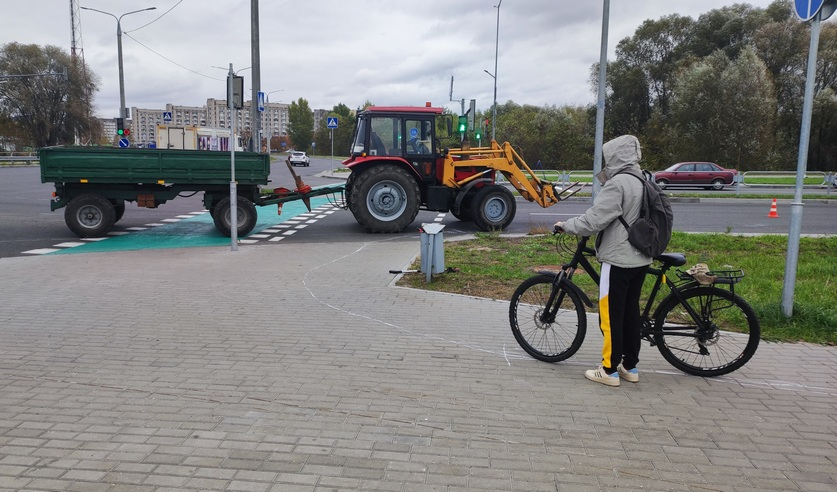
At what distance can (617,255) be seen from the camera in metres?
4.96

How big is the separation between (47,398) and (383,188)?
34.5 ft

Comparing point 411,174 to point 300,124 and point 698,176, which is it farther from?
point 300,124

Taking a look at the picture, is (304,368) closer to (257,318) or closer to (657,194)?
(257,318)

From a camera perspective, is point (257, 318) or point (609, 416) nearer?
point (609, 416)

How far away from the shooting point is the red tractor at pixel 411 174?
14.7 meters

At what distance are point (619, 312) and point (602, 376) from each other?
21.2 inches

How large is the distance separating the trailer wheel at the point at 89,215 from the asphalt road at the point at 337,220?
28 centimetres

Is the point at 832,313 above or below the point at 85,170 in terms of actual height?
below

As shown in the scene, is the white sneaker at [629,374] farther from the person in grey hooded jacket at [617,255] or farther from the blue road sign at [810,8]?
the blue road sign at [810,8]

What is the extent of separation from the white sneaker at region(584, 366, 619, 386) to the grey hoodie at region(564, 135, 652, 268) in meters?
0.88

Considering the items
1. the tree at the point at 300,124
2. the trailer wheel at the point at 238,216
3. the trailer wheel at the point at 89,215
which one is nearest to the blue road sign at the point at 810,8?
the trailer wheel at the point at 238,216

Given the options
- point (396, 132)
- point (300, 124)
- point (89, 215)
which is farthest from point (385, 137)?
point (300, 124)

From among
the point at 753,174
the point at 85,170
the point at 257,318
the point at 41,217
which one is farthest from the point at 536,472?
the point at 753,174

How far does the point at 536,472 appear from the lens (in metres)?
3.68
